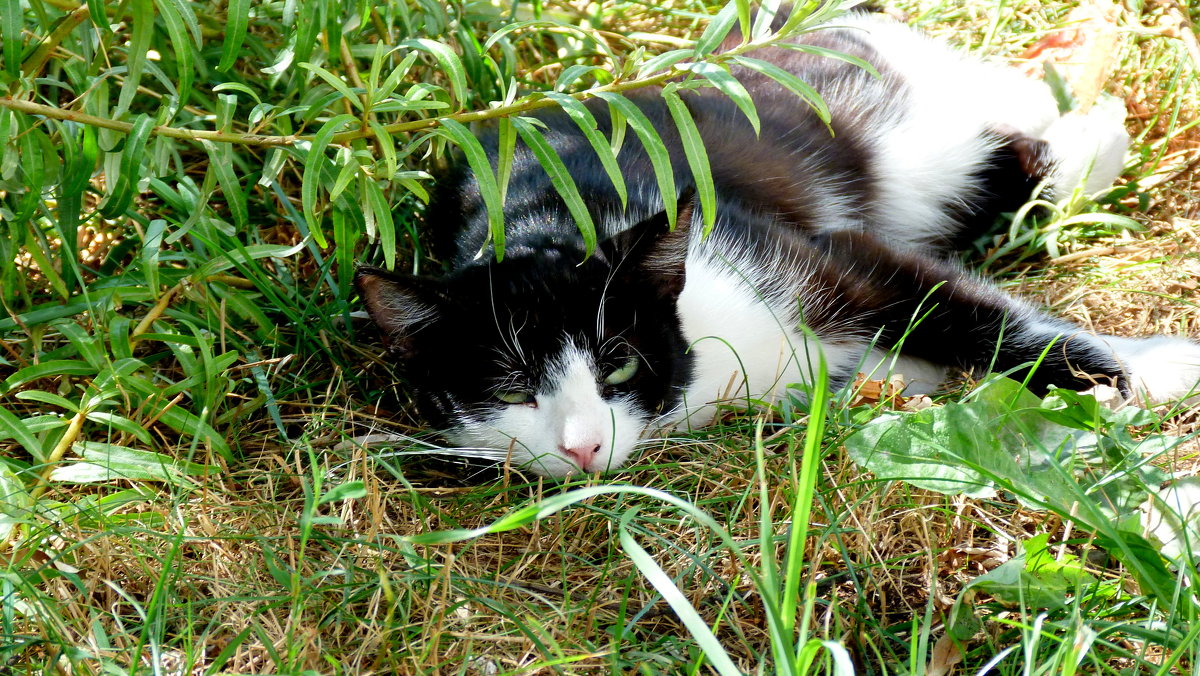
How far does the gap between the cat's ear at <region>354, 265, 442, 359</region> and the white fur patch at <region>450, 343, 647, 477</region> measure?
0.20m

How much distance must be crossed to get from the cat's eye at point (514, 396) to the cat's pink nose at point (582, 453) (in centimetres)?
16

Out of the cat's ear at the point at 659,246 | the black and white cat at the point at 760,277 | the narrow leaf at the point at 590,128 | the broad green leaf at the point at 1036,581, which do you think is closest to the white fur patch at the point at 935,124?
the black and white cat at the point at 760,277

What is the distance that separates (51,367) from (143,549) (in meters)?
0.43

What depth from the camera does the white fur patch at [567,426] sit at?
1686 mm

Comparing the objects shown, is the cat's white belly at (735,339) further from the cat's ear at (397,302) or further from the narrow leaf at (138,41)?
the narrow leaf at (138,41)

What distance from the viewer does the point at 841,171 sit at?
245 centimetres

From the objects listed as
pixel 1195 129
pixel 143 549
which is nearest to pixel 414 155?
pixel 143 549

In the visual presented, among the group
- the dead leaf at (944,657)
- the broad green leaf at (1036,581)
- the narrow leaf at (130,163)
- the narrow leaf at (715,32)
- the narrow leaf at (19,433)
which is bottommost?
the narrow leaf at (19,433)

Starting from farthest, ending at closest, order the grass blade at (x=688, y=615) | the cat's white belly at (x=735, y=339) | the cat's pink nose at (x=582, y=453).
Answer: the cat's white belly at (x=735, y=339) → the cat's pink nose at (x=582, y=453) → the grass blade at (x=688, y=615)

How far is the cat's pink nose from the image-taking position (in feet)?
5.48

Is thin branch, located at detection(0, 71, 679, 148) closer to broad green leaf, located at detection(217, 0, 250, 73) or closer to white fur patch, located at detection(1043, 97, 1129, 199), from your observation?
broad green leaf, located at detection(217, 0, 250, 73)

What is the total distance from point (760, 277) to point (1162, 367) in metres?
0.76

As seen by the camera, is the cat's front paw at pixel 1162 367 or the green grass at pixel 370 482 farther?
the cat's front paw at pixel 1162 367

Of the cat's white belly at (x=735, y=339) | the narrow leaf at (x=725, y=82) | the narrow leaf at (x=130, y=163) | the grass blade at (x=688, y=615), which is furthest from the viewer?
the cat's white belly at (x=735, y=339)
